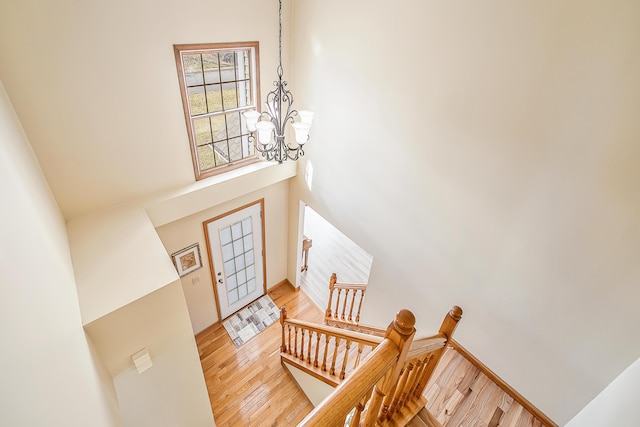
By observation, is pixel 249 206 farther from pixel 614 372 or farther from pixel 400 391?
pixel 614 372

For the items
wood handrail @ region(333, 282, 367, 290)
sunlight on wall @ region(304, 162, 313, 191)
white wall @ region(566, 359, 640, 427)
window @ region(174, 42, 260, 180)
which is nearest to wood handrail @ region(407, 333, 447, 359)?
white wall @ region(566, 359, 640, 427)

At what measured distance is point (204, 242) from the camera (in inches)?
173

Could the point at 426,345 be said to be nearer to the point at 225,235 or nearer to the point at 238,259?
the point at 225,235

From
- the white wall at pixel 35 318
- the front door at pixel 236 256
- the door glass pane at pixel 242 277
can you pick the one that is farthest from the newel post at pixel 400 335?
the door glass pane at pixel 242 277

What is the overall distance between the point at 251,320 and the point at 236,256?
1.26 m

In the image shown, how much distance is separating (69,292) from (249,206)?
2667mm


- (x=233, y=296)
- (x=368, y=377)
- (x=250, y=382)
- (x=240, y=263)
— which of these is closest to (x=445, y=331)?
(x=368, y=377)

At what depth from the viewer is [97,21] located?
2566 mm

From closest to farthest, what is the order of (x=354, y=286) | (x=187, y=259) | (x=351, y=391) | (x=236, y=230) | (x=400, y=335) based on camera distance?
(x=351, y=391) → (x=400, y=335) → (x=187, y=259) → (x=354, y=286) → (x=236, y=230)

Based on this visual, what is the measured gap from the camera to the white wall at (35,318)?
1.14 metres

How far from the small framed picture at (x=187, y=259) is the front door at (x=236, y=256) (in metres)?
0.19

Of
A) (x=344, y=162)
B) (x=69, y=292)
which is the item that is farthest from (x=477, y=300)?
(x=69, y=292)

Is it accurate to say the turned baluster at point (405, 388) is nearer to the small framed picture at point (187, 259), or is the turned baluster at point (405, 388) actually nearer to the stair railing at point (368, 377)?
the stair railing at point (368, 377)

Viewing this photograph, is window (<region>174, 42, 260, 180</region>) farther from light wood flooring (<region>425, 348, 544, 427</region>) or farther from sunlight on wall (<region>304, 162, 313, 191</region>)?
light wood flooring (<region>425, 348, 544, 427</region>)
